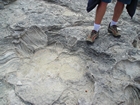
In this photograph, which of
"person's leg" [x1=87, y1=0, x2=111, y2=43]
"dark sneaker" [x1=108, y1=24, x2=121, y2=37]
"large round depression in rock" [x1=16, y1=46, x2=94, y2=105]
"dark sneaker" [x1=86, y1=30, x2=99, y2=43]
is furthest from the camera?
"dark sneaker" [x1=108, y1=24, x2=121, y2=37]

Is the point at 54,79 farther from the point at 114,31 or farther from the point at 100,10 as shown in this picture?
the point at 114,31

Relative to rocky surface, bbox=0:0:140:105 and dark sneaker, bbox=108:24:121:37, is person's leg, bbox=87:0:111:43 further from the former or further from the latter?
dark sneaker, bbox=108:24:121:37

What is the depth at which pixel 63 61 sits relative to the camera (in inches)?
105

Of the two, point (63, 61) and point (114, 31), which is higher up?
point (114, 31)

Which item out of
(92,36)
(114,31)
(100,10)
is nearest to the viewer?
(100,10)

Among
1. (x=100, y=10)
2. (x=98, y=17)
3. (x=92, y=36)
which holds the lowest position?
(x=92, y=36)

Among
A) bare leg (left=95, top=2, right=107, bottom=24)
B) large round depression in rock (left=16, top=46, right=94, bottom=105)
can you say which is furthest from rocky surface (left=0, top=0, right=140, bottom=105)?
bare leg (left=95, top=2, right=107, bottom=24)

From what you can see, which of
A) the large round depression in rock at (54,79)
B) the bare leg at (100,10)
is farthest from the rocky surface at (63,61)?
the bare leg at (100,10)

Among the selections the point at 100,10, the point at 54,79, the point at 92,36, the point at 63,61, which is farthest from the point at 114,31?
the point at 54,79

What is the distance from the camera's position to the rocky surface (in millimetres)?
2229

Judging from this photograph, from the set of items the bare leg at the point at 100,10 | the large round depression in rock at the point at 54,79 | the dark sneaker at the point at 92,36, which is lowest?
the large round depression in rock at the point at 54,79

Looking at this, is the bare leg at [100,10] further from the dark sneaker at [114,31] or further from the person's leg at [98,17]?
the dark sneaker at [114,31]

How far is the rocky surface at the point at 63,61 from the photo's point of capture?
2229 mm

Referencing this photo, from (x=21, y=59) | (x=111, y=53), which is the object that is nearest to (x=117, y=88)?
(x=111, y=53)
